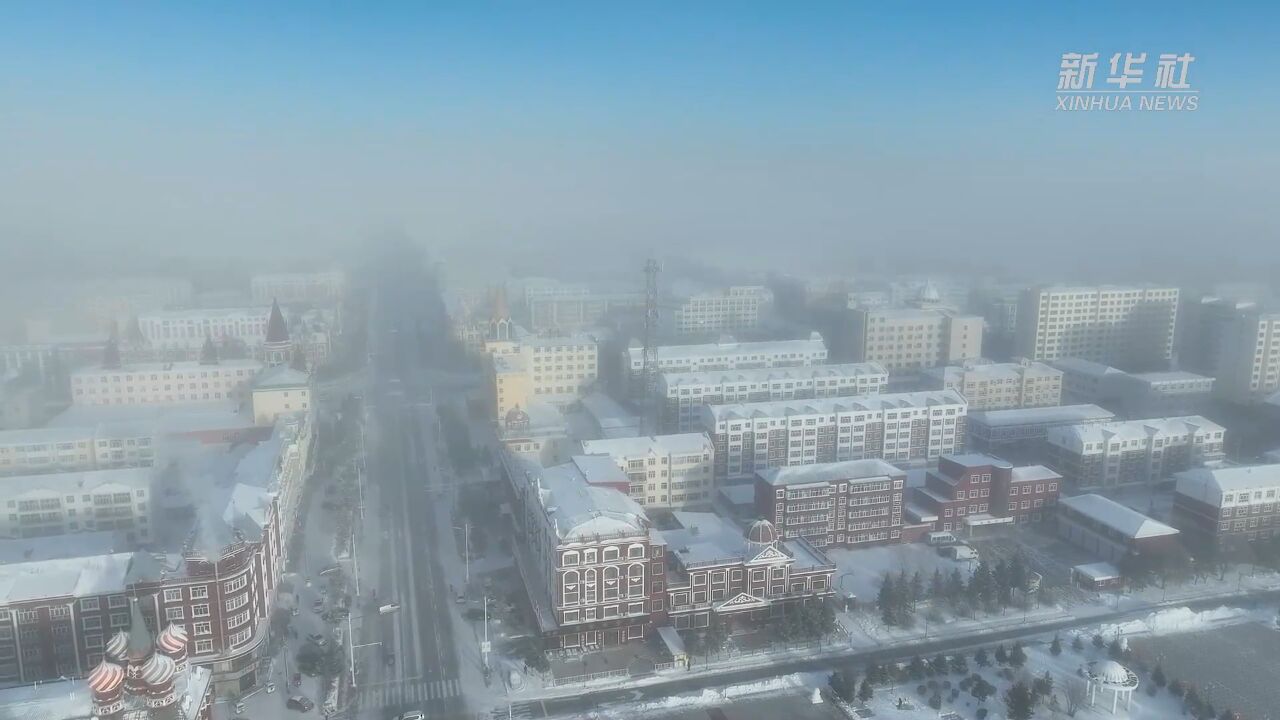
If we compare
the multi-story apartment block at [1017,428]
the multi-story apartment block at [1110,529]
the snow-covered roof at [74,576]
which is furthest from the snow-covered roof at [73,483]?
the multi-story apartment block at [1017,428]

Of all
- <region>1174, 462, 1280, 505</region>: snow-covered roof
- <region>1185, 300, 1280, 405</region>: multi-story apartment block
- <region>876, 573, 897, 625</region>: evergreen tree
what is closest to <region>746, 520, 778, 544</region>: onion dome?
<region>876, 573, 897, 625</region>: evergreen tree

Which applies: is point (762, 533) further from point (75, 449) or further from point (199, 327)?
point (199, 327)

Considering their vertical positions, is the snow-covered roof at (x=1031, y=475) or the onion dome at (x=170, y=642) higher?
the onion dome at (x=170, y=642)

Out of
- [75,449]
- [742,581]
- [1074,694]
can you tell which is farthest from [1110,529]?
[75,449]

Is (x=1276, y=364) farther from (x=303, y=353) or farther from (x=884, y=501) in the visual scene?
(x=303, y=353)

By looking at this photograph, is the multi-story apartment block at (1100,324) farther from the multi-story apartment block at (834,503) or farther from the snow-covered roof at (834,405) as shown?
the multi-story apartment block at (834,503)

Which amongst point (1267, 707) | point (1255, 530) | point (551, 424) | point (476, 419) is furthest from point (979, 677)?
point (476, 419)
